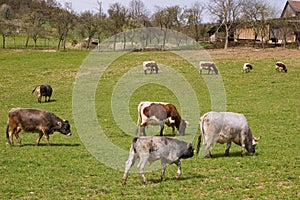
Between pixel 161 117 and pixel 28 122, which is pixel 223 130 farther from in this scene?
pixel 28 122

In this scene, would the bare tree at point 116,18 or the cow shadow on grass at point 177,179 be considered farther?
the bare tree at point 116,18

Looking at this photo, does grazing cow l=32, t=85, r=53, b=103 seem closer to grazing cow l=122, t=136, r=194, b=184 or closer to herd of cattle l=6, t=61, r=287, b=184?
herd of cattle l=6, t=61, r=287, b=184

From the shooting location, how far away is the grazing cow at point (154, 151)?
33.8ft

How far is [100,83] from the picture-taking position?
1491 inches

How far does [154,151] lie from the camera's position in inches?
409

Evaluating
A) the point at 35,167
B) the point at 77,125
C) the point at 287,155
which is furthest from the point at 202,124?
the point at 77,125

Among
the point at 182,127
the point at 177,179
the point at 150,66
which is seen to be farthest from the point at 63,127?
the point at 150,66

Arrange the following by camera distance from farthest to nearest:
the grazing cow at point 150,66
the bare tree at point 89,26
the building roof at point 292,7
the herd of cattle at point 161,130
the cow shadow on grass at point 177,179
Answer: the building roof at point 292,7, the bare tree at point 89,26, the grazing cow at point 150,66, the cow shadow on grass at point 177,179, the herd of cattle at point 161,130

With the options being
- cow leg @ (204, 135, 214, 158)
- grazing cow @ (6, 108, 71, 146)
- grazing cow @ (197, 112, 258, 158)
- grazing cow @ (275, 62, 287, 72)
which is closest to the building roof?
grazing cow @ (275, 62, 287, 72)

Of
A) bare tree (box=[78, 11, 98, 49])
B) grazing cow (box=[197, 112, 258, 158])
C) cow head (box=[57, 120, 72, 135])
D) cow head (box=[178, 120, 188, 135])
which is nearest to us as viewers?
grazing cow (box=[197, 112, 258, 158])

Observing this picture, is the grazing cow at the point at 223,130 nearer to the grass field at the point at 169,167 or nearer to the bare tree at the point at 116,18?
the grass field at the point at 169,167

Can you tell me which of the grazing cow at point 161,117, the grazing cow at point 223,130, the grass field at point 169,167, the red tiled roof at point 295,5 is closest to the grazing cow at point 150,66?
the grass field at point 169,167

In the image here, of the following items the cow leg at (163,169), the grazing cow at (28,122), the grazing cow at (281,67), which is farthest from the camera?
the grazing cow at (281,67)

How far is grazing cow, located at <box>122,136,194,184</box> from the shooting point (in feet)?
33.8
